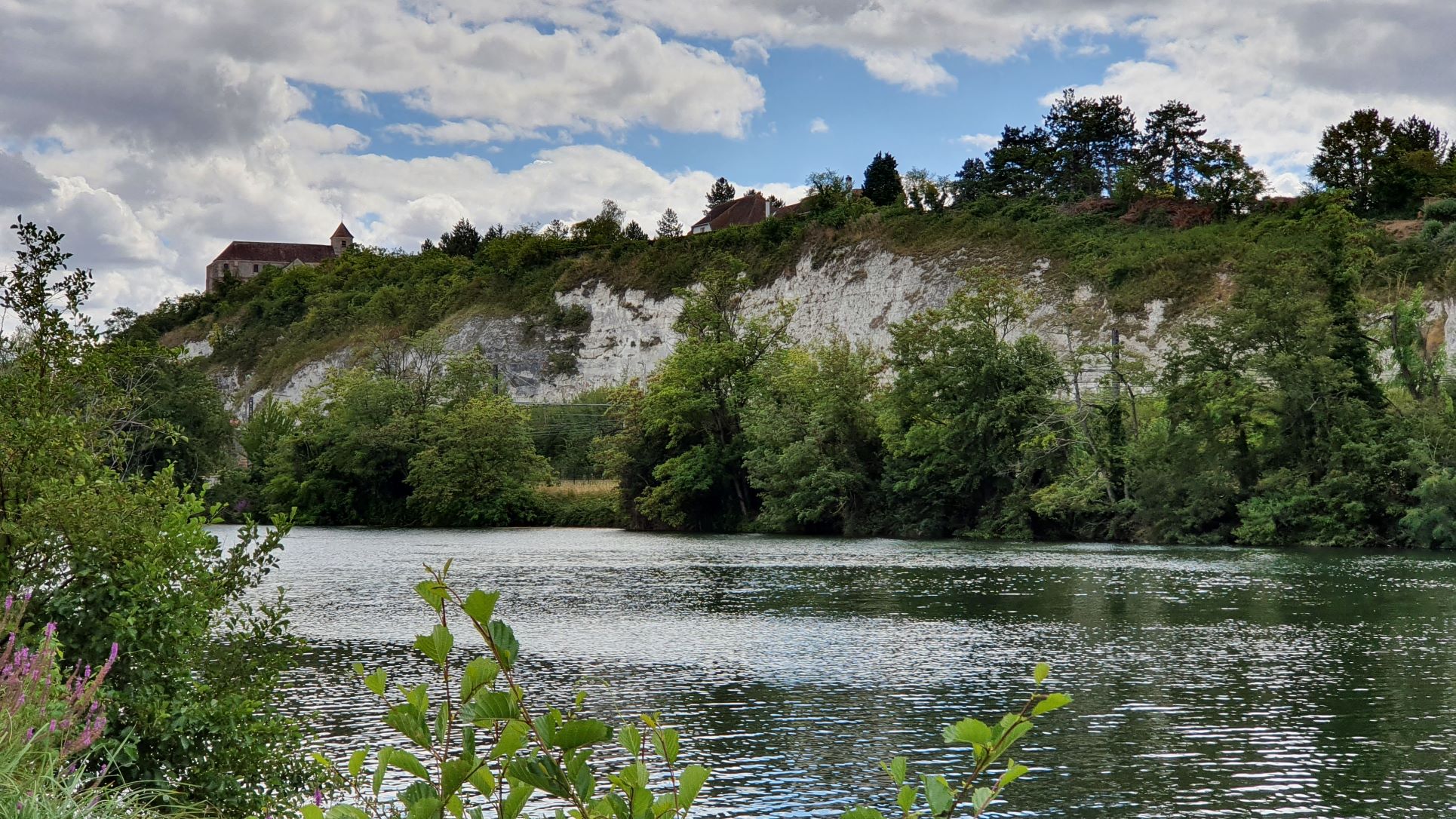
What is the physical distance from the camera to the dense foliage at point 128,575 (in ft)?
25.8

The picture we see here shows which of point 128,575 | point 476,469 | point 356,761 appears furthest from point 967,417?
point 356,761

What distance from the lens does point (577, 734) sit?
2662 millimetres

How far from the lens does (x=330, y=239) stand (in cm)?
17300

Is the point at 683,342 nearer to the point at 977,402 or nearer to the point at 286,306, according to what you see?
the point at 977,402

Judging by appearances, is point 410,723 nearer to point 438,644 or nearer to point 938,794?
point 438,644

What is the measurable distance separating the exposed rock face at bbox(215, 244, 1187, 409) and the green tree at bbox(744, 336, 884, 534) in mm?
11363

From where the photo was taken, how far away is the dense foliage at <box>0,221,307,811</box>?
7867 mm

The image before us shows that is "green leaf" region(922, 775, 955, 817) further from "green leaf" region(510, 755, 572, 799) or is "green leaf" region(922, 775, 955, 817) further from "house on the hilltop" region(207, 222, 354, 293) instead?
"house on the hilltop" region(207, 222, 354, 293)

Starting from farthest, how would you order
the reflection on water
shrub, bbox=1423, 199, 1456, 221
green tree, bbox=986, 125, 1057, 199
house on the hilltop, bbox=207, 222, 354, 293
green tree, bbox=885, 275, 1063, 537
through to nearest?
house on the hilltop, bbox=207, 222, 354, 293
green tree, bbox=986, 125, 1057, 199
shrub, bbox=1423, 199, 1456, 221
green tree, bbox=885, 275, 1063, 537
the reflection on water

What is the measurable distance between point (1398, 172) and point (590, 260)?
5472 centimetres

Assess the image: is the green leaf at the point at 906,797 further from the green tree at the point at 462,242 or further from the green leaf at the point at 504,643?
the green tree at the point at 462,242

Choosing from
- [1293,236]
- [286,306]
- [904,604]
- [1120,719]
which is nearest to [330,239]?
[286,306]

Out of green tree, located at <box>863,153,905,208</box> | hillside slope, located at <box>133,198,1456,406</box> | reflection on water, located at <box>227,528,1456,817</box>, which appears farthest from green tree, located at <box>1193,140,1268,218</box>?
reflection on water, located at <box>227,528,1456,817</box>

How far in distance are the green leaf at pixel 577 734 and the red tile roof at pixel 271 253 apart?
175m
